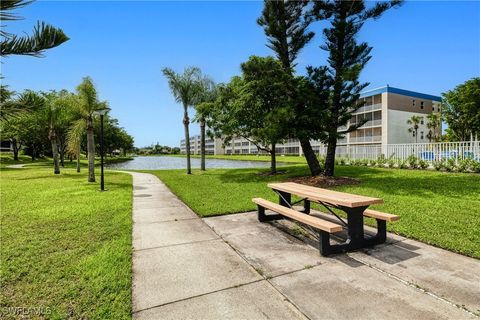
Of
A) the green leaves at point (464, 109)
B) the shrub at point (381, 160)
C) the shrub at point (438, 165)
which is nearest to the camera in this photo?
the shrub at point (438, 165)

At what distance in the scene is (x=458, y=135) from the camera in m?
29.5

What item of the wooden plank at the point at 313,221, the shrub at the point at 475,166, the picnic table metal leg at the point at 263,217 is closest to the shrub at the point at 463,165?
the shrub at the point at 475,166

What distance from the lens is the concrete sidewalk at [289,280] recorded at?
8.15ft

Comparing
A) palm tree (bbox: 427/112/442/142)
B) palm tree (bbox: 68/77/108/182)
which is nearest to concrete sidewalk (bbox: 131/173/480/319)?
palm tree (bbox: 68/77/108/182)

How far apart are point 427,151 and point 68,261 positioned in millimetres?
17528

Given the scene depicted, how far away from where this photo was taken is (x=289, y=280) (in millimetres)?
3057

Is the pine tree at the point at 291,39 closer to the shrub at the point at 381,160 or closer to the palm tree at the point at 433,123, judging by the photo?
the shrub at the point at 381,160

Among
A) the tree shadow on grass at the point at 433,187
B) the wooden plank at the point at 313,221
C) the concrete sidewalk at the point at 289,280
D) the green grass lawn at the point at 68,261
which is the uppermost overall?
the wooden plank at the point at 313,221

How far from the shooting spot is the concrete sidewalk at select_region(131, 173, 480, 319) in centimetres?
248

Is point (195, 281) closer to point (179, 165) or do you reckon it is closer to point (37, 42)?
point (37, 42)

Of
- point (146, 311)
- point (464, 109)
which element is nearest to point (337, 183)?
point (146, 311)

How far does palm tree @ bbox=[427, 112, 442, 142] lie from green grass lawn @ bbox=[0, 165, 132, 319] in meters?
46.7

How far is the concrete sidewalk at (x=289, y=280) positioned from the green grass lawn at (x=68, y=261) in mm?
263

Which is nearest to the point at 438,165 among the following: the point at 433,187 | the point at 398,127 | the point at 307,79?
the point at 433,187
